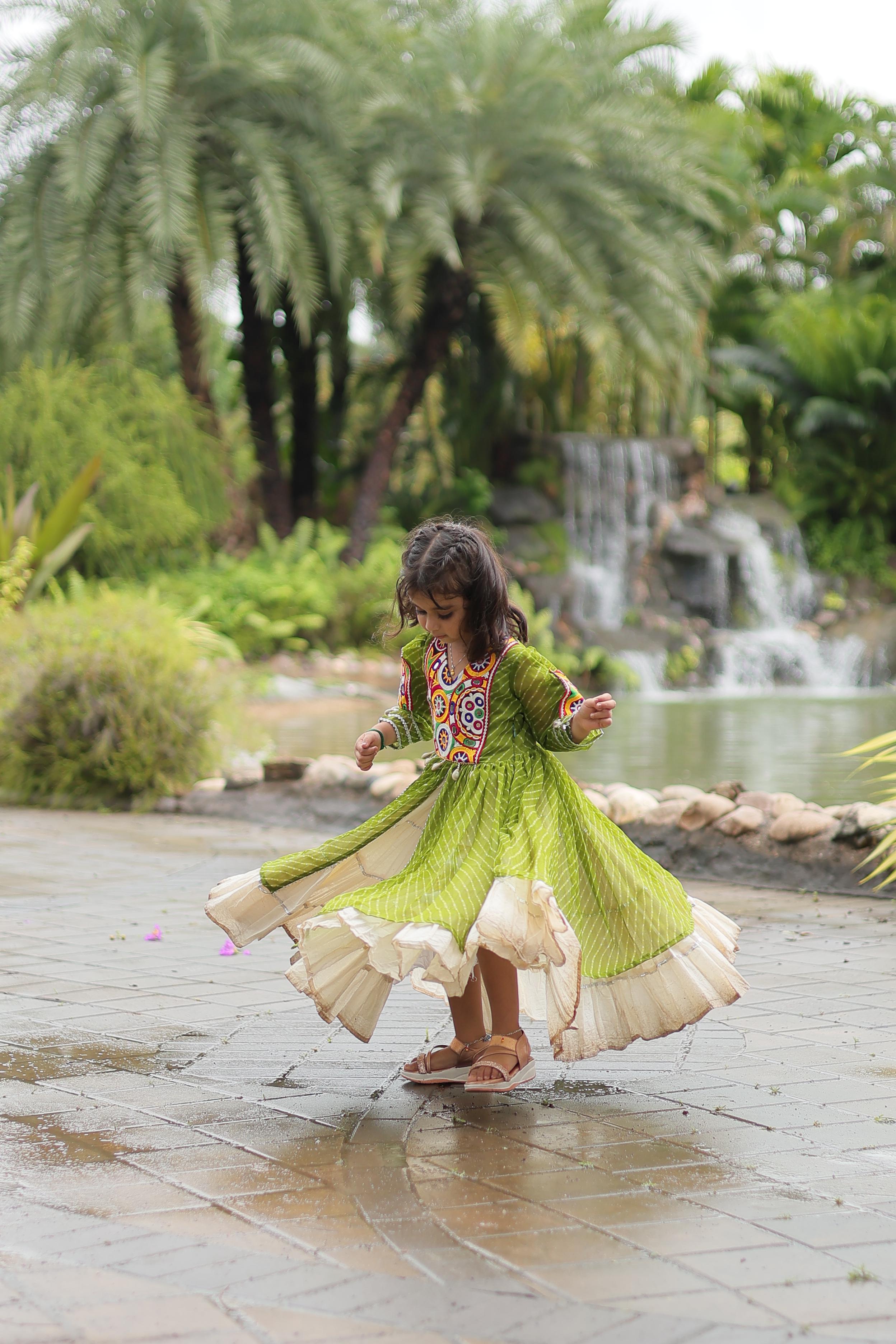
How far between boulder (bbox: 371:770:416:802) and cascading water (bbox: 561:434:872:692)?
42.8ft

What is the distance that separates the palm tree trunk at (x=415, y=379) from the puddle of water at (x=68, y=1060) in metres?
17.2

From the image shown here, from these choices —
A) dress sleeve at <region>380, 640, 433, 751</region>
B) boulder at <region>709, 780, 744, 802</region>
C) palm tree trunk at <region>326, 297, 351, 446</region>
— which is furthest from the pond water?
palm tree trunk at <region>326, 297, 351, 446</region>

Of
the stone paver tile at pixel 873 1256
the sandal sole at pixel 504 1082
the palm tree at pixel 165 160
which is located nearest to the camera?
the stone paver tile at pixel 873 1256

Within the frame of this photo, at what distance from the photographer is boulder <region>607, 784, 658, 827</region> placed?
6.88 meters

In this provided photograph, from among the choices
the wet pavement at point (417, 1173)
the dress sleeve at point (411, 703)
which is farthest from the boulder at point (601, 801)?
the dress sleeve at point (411, 703)

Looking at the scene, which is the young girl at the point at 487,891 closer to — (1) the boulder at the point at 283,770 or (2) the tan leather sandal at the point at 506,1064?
(2) the tan leather sandal at the point at 506,1064

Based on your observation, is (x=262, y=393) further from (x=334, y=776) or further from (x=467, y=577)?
(x=467, y=577)

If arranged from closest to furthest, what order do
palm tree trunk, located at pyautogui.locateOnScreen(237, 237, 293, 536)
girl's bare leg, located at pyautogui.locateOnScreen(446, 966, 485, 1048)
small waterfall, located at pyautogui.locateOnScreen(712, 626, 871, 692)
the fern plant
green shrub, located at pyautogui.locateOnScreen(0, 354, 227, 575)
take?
girl's bare leg, located at pyautogui.locateOnScreen(446, 966, 485, 1048) → the fern plant → green shrub, located at pyautogui.locateOnScreen(0, 354, 227, 575) → palm tree trunk, located at pyautogui.locateOnScreen(237, 237, 293, 536) → small waterfall, located at pyautogui.locateOnScreen(712, 626, 871, 692)

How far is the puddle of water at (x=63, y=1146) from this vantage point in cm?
285

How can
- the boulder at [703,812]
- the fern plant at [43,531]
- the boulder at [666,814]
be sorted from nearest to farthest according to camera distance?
the boulder at [703,812], the boulder at [666,814], the fern plant at [43,531]

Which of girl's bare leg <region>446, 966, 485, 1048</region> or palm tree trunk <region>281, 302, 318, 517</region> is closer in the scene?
girl's bare leg <region>446, 966, 485, 1048</region>

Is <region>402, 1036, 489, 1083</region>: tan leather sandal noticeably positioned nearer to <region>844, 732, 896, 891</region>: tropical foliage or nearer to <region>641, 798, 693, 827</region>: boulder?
<region>844, 732, 896, 891</region>: tropical foliage

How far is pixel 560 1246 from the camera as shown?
242 cm

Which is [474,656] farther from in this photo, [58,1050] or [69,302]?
[69,302]
